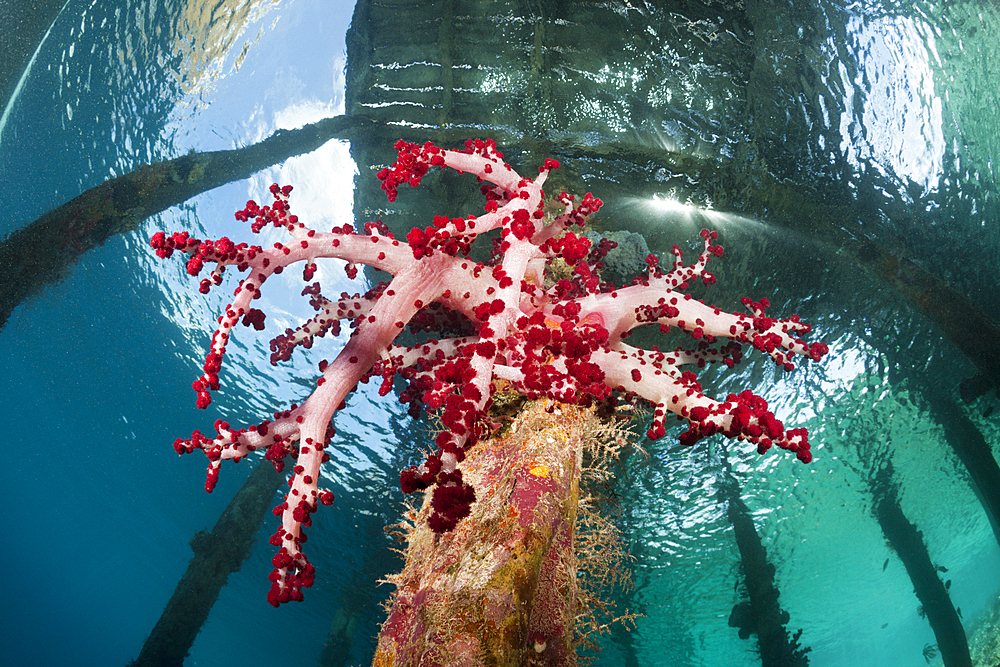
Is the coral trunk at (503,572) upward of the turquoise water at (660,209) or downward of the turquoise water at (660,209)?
downward

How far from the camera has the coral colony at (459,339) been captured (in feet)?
6.58

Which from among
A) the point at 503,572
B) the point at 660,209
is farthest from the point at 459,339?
the point at 660,209

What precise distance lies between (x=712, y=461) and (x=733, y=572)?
25.3ft

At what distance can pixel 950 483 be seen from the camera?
923 cm

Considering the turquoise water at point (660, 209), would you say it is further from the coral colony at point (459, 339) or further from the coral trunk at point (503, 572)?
the coral trunk at point (503, 572)

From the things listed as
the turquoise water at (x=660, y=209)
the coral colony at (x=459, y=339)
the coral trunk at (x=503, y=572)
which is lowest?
the coral trunk at (x=503, y=572)

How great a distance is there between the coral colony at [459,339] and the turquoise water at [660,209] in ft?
3.29

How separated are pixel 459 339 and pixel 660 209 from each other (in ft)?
8.77

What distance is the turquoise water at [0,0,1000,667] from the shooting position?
137 inches

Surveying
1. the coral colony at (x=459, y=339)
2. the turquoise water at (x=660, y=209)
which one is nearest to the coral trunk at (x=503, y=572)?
the coral colony at (x=459, y=339)

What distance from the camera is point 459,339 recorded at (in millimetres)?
2908

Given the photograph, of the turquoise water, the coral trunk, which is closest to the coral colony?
the coral trunk

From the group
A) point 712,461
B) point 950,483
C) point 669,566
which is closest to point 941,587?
point 950,483

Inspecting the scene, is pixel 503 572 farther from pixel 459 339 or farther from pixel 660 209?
pixel 660 209
